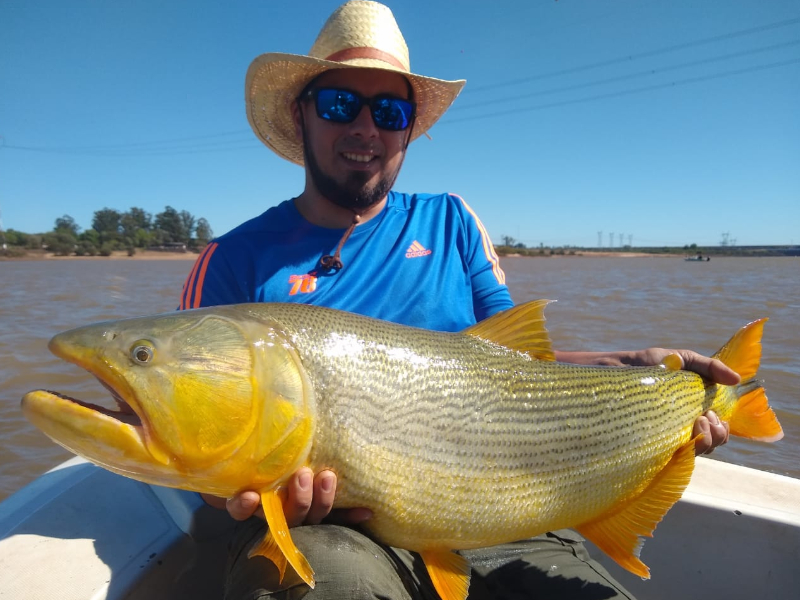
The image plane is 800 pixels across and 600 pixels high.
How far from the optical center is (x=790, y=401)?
255 inches

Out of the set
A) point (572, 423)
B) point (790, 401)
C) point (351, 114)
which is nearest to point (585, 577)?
point (572, 423)

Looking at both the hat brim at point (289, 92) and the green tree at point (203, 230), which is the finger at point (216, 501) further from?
the green tree at point (203, 230)

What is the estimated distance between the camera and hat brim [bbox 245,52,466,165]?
289 centimetres

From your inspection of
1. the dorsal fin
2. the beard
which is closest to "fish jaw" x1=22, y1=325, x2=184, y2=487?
the dorsal fin

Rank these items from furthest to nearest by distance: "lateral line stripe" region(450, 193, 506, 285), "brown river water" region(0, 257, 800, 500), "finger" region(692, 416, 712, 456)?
"brown river water" region(0, 257, 800, 500)
"lateral line stripe" region(450, 193, 506, 285)
"finger" region(692, 416, 712, 456)

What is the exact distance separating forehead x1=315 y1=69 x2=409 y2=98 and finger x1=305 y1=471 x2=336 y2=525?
2.18 metres

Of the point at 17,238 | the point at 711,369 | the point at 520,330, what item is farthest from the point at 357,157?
the point at 17,238

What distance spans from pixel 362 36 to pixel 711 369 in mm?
2662

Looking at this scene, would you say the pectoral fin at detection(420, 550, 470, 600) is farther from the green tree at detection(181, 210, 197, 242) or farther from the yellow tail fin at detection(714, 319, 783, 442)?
the green tree at detection(181, 210, 197, 242)

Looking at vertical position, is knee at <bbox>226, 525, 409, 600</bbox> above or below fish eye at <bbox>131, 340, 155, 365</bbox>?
below

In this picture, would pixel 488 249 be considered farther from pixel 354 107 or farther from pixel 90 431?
pixel 90 431

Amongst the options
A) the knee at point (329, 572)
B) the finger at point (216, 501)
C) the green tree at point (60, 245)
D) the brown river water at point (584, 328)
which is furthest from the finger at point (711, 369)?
the green tree at point (60, 245)

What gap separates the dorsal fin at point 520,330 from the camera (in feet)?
7.09

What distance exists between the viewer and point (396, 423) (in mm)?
1738
